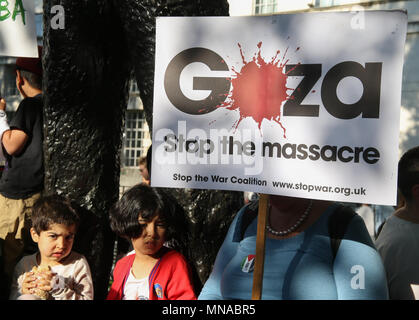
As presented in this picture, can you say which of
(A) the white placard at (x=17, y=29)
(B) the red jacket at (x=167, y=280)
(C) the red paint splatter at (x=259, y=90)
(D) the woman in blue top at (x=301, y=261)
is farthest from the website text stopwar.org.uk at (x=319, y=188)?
(A) the white placard at (x=17, y=29)

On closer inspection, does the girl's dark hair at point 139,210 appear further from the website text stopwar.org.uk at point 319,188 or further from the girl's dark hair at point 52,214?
the website text stopwar.org.uk at point 319,188

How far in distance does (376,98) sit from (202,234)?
5.03 feet

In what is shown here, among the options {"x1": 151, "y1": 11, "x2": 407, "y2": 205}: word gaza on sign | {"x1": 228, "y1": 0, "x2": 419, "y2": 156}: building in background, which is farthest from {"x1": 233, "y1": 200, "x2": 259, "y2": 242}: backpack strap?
{"x1": 228, "y1": 0, "x2": 419, "y2": 156}: building in background

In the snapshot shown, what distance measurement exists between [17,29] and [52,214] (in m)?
1.42

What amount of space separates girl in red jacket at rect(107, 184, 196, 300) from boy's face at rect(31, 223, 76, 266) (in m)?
0.32

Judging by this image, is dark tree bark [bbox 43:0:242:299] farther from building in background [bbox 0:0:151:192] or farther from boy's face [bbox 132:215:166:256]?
building in background [bbox 0:0:151:192]

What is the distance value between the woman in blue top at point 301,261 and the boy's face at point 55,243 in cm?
100

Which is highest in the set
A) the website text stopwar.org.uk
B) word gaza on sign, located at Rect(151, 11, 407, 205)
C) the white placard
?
the white placard

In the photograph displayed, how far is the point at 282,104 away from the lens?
2484 mm

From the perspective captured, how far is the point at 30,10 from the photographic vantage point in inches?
154

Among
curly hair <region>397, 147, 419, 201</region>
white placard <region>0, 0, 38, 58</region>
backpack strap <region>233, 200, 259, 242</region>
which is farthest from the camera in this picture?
white placard <region>0, 0, 38, 58</region>

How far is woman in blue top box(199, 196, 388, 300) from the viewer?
2254 mm

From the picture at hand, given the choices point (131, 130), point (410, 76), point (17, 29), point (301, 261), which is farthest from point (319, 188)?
point (131, 130)
